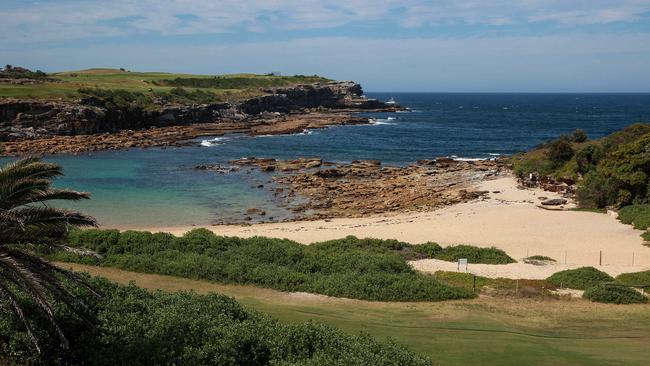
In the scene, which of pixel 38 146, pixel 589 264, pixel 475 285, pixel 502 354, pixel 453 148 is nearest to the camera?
pixel 502 354

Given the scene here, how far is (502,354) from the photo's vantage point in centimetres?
1527

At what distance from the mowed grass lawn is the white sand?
6307 mm

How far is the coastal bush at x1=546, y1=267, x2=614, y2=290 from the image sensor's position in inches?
962

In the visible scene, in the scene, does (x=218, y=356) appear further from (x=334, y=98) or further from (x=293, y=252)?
(x=334, y=98)

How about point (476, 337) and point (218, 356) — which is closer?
point (218, 356)

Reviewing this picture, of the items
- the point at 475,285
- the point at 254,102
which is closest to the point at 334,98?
the point at 254,102

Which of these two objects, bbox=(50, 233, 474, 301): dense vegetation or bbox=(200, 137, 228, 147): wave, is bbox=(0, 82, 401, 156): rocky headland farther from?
bbox=(50, 233, 474, 301): dense vegetation

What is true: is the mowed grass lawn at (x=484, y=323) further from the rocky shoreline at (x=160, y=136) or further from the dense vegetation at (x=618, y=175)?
the rocky shoreline at (x=160, y=136)

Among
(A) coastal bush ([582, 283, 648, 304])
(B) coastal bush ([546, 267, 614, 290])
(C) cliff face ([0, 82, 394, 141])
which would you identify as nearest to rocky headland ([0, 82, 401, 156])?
(C) cliff face ([0, 82, 394, 141])

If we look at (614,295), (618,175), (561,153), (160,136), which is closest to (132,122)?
(160,136)

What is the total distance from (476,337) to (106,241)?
18.4 meters

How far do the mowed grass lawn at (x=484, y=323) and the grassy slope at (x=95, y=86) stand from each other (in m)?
74.4

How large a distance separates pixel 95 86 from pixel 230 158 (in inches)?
1852

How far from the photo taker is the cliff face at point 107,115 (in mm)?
78875
